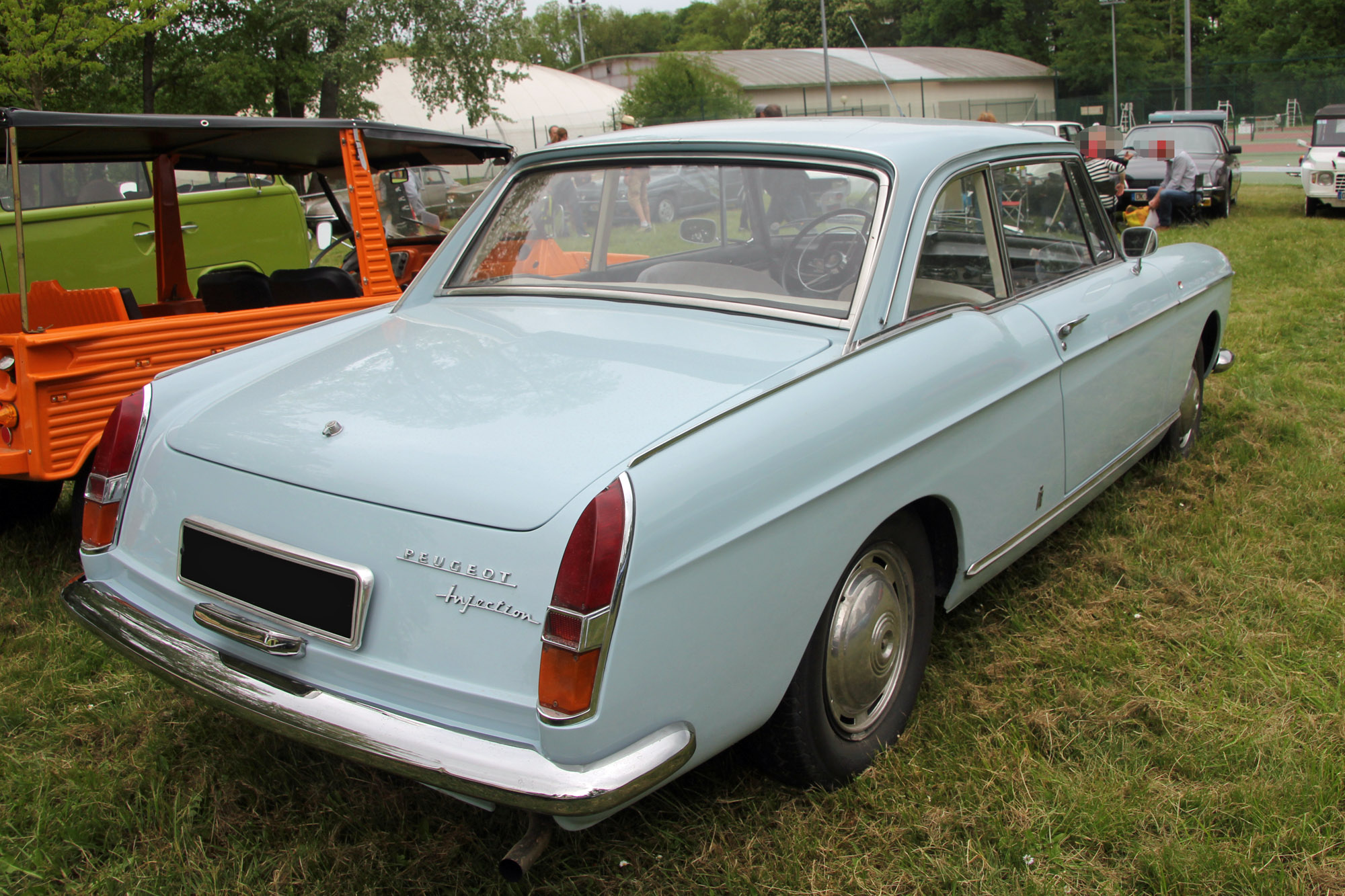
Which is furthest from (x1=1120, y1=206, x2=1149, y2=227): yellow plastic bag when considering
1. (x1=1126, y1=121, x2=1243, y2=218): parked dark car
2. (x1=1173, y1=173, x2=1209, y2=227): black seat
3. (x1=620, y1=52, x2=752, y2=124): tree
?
(x1=620, y1=52, x2=752, y2=124): tree

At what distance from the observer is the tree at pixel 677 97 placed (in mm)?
37031

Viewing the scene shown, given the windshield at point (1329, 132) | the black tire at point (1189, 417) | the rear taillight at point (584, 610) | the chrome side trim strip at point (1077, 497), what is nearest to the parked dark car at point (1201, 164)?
the windshield at point (1329, 132)

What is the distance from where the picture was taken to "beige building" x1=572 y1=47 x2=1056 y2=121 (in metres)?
49.9

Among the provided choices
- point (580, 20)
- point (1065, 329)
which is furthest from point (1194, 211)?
point (580, 20)

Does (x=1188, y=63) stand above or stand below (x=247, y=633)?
above

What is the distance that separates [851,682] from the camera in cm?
243

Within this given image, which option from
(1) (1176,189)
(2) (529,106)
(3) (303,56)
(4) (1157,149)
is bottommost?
(1) (1176,189)

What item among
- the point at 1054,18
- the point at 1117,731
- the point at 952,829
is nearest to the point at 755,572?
the point at 952,829

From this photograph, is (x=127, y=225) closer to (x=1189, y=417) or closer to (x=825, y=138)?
(x=825, y=138)

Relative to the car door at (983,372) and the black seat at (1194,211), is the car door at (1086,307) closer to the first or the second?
the car door at (983,372)

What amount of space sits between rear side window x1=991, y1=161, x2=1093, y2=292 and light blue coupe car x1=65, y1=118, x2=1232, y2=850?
20mm

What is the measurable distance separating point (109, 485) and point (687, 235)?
175 centimetres

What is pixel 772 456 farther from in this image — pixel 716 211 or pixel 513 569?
pixel 716 211

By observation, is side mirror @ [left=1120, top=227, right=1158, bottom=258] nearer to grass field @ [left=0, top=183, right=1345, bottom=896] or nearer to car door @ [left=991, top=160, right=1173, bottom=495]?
car door @ [left=991, top=160, right=1173, bottom=495]
